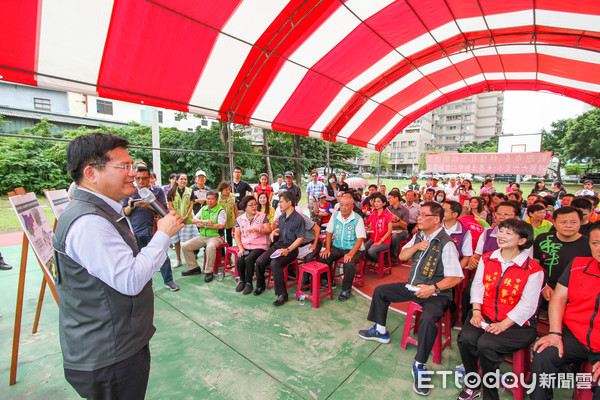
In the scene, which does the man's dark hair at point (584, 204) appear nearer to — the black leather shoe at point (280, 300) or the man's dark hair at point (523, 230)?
the man's dark hair at point (523, 230)

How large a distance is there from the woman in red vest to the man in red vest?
13cm

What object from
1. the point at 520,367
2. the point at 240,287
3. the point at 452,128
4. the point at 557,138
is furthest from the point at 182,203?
the point at 452,128

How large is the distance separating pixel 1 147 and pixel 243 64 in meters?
14.1

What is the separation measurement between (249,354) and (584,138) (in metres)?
32.3

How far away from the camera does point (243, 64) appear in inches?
200

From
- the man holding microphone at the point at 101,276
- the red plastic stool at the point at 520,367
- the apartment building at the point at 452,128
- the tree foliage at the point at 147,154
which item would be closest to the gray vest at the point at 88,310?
the man holding microphone at the point at 101,276

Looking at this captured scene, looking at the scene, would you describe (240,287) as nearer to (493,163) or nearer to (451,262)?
(451,262)

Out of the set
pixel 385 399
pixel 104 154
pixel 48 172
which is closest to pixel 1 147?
pixel 48 172

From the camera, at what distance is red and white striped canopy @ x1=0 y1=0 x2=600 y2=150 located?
3568 mm

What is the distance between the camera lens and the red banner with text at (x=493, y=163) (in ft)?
40.8

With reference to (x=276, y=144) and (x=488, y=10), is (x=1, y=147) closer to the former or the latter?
(x=276, y=144)

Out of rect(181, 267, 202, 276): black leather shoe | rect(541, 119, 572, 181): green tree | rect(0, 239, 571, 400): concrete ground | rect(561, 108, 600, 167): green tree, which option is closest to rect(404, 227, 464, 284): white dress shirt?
rect(0, 239, 571, 400): concrete ground

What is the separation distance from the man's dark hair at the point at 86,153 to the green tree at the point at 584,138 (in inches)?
1266

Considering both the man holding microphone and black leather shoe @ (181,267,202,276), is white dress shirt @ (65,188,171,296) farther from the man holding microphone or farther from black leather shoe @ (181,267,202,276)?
black leather shoe @ (181,267,202,276)
